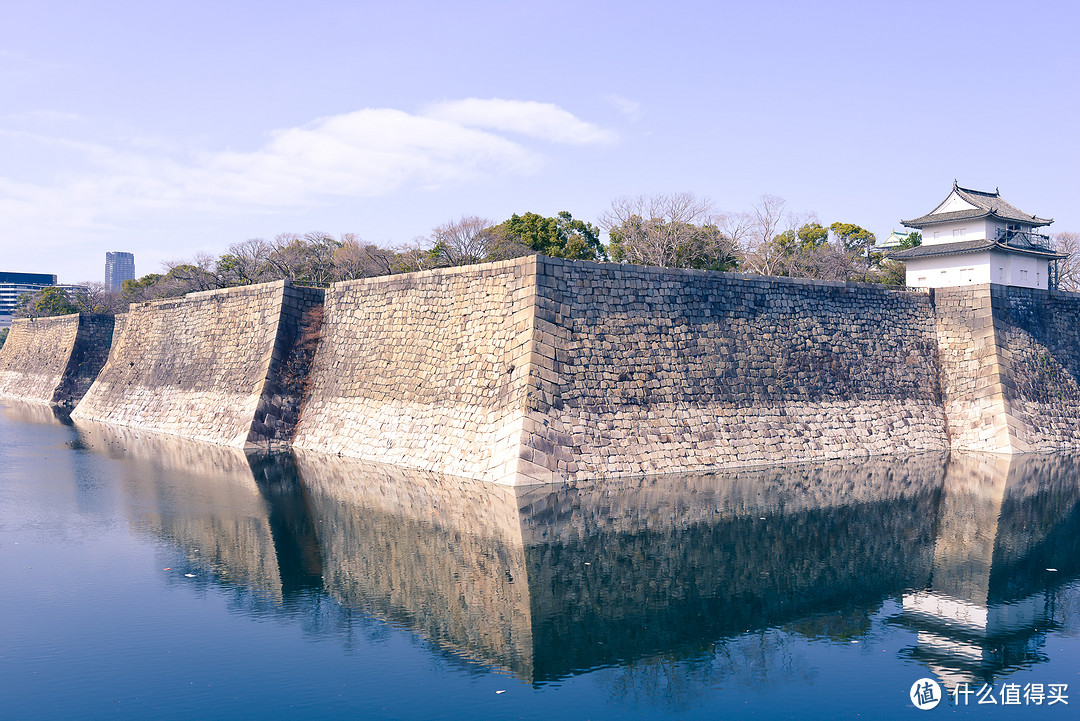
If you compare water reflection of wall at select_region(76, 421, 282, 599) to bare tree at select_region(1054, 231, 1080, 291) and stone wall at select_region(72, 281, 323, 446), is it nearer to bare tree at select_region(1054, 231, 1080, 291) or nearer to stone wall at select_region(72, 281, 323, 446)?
stone wall at select_region(72, 281, 323, 446)

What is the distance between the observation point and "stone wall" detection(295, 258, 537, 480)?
1773 centimetres

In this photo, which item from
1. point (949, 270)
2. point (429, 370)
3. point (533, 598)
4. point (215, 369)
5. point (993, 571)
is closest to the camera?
point (533, 598)

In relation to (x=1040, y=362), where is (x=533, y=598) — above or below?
below

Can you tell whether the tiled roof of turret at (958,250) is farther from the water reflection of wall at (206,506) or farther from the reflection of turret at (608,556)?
the water reflection of wall at (206,506)

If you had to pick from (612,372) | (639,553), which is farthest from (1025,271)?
(639,553)

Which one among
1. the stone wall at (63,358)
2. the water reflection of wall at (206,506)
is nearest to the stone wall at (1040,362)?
the water reflection of wall at (206,506)

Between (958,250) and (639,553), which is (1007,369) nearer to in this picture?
(958,250)

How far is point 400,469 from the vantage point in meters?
19.3

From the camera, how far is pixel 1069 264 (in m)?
56.8

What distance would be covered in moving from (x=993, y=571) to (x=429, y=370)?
1318 centimetres

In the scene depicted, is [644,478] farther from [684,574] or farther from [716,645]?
[716,645]

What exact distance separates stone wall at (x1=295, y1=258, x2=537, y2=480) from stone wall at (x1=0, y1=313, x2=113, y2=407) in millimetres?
28048

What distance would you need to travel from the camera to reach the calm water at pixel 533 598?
7.64 meters

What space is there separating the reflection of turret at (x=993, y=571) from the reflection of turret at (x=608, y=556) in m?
0.49
